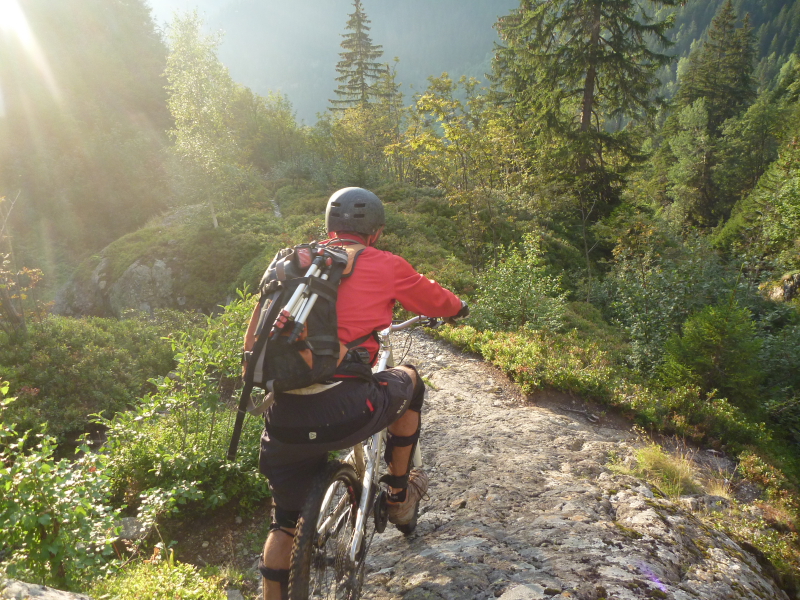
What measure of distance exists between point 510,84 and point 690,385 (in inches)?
1057

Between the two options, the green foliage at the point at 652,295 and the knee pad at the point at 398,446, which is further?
the green foliage at the point at 652,295

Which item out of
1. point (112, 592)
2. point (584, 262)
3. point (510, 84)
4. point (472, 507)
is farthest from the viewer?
point (510, 84)

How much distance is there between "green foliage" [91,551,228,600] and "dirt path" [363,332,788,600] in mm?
1124

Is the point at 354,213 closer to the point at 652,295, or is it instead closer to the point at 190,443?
the point at 190,443

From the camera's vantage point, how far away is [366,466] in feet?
9.47

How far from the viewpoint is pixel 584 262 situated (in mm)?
20125

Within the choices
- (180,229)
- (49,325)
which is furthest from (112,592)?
(180,229)

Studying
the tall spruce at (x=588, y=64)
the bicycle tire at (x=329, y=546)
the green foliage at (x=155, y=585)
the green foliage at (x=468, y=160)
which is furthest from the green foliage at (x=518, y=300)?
the tall spruce at (x=588, y=64)

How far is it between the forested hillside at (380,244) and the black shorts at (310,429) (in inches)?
53.0

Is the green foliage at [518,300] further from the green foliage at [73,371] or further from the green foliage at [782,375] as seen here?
the green foliage at [73,371]

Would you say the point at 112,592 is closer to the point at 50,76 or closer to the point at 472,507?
the point at 472,507

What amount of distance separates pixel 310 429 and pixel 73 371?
10.7 meters

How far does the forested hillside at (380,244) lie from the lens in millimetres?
4473

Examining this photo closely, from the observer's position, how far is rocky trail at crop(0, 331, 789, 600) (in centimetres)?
266
